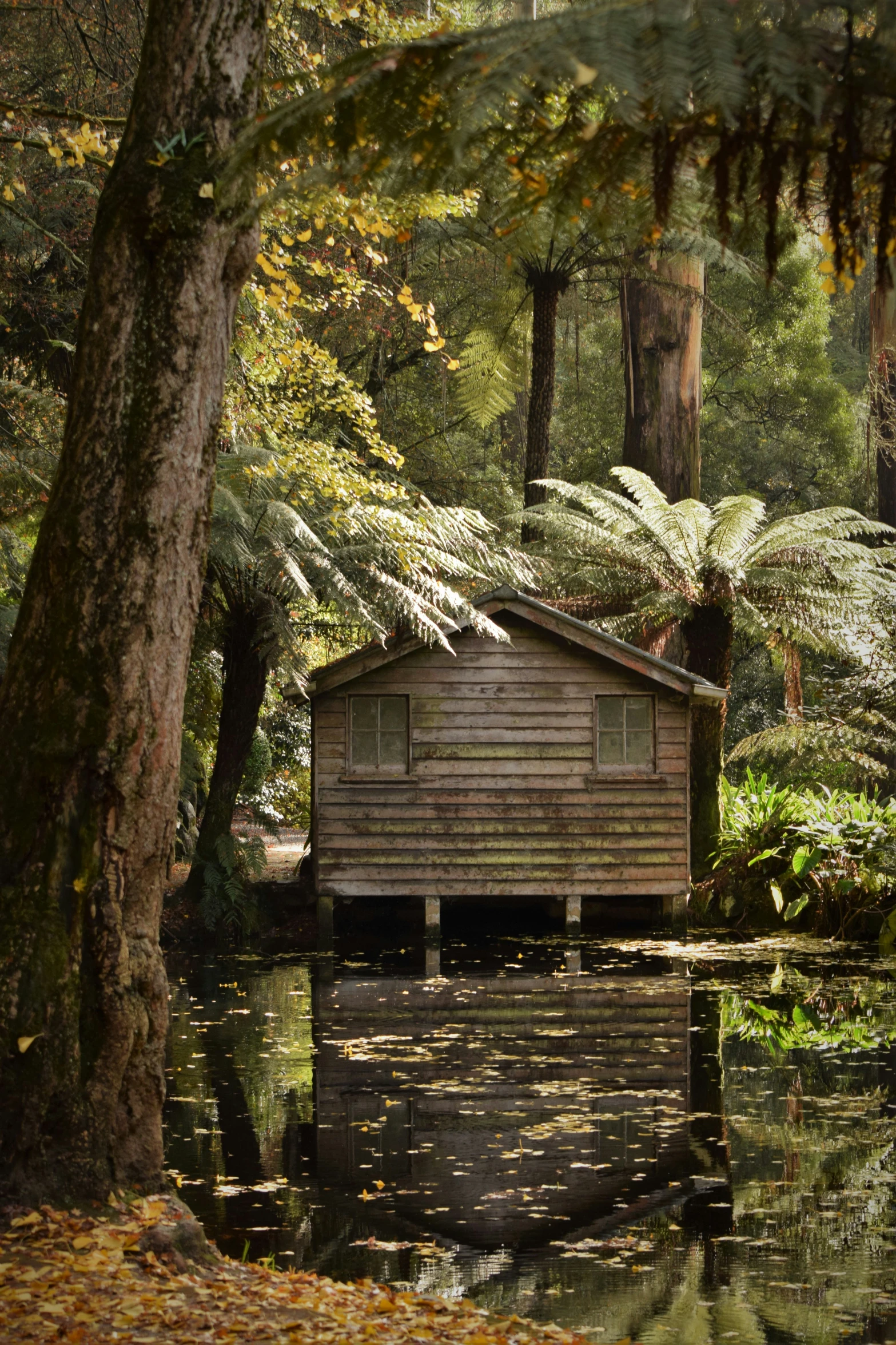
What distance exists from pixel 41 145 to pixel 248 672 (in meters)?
8.71

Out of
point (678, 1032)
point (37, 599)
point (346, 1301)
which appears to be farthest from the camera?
→ point (678, 1032)

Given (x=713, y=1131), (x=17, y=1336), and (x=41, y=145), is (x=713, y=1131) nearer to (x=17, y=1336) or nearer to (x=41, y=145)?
(x=17, y=1336)

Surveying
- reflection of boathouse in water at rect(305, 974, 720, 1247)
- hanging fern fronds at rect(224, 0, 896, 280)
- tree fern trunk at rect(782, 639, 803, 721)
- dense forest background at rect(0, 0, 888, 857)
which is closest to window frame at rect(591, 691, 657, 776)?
dense forest background at rect(0, 0, 888, 857)

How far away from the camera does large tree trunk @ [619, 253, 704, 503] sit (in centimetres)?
1928

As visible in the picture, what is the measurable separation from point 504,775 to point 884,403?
27.2 ft

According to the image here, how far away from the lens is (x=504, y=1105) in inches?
309

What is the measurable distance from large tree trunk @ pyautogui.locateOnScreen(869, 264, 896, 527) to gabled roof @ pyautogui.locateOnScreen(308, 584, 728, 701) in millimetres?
4865

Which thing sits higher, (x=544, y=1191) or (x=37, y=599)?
(x=37, y=599)

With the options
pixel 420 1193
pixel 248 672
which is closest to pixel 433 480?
pixel 248 672

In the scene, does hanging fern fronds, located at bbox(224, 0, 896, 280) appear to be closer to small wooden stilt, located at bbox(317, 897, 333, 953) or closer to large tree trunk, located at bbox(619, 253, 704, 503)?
small wooden stilt, located at bbox(317, 897, 333, 953)

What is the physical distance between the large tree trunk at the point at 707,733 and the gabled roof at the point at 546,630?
48.7 inches

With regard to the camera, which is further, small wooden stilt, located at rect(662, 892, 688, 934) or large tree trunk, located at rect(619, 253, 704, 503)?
large tree trunk, located at rect(619, 253, 704, 503)

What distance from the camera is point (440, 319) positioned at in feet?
72.5

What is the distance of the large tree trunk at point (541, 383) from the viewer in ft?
59.0
